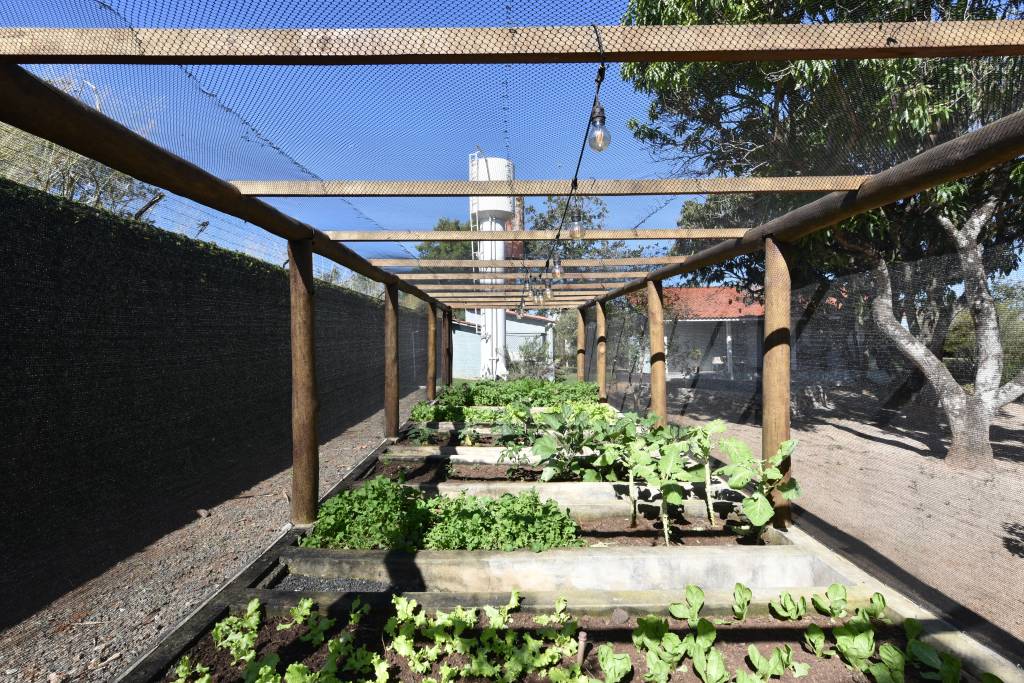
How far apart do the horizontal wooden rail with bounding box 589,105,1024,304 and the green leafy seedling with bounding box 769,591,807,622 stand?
1922mm

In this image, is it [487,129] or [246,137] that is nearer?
[246,137]

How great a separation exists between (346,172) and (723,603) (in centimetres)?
365

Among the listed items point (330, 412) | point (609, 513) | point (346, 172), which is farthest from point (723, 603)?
point (330, 412)

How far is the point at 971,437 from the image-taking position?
3201mm

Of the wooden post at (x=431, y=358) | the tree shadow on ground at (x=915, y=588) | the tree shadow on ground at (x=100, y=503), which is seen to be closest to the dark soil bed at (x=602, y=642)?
the tree shadow on ground at (x=915, y=588)

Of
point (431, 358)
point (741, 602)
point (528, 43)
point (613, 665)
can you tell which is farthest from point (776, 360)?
point (431, 358)

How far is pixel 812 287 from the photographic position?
5605 mm

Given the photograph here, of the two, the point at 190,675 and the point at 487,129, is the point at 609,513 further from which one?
the point at 487,129

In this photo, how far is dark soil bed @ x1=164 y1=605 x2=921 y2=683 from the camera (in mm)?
1878

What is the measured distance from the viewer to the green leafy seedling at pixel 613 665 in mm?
1761

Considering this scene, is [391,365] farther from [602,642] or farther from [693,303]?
[693,303]

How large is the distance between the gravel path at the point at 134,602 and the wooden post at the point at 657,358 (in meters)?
4.27

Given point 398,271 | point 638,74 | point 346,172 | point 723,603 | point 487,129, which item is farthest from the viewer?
point 398,271

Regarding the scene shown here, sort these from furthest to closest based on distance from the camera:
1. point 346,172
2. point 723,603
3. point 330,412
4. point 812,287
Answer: point 330,412
point 812,287
point 346,172
point 723,603
